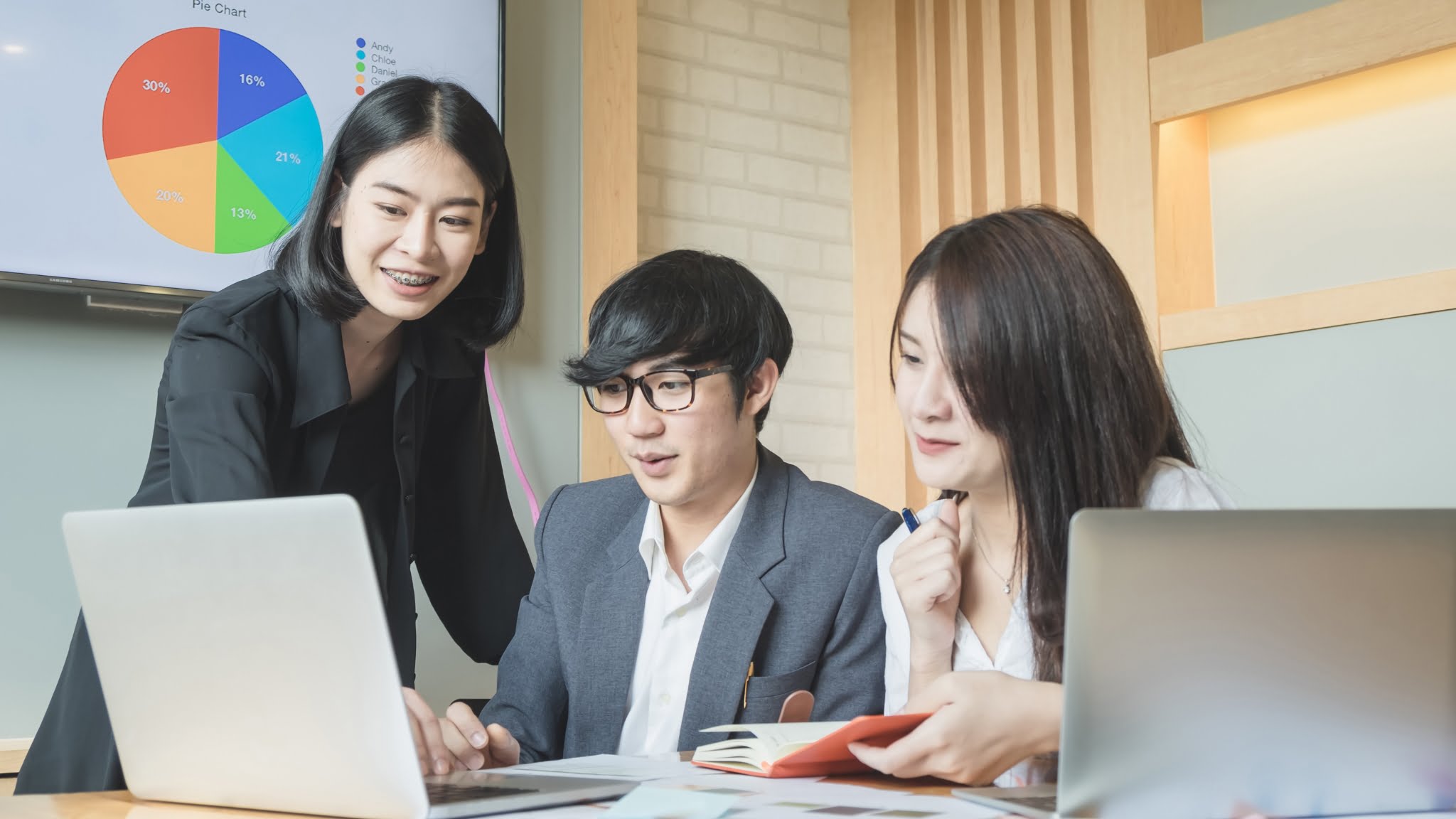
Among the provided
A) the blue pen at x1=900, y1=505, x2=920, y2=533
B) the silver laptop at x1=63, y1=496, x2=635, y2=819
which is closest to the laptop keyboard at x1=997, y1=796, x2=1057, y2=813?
the silver laptop at x1=63, y1=496, x2=635, y2=819

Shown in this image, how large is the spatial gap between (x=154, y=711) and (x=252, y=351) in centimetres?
73

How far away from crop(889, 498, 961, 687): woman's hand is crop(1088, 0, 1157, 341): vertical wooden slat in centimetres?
187

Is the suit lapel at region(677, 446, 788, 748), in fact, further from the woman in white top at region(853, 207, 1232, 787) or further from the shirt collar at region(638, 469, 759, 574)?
the woman in white top at region(853, 207, 1232, 787)

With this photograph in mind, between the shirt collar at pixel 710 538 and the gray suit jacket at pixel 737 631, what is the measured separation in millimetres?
14

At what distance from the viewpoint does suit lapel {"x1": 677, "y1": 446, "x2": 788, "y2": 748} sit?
1435mm

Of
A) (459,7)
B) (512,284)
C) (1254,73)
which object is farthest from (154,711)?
A: (1254,73)

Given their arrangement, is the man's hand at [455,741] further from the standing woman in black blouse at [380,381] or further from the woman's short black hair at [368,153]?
the woman's short black hair at [368,153]

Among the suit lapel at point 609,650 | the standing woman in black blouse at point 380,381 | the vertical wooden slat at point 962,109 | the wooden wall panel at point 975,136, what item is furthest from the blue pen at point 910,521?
the vertical wooden slat at point 962,109

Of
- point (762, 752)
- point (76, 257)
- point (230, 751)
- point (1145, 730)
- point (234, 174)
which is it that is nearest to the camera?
point (1145, 730)

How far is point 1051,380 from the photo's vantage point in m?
1.26

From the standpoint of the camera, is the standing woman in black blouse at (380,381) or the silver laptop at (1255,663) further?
the standing woman in black blouse at (380,381)

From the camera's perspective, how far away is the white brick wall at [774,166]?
3408mm

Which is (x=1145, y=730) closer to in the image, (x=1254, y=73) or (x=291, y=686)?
(x=291, y=686)

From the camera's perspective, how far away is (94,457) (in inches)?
93.8
